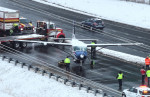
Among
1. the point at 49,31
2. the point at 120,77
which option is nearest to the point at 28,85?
the point at 120,77

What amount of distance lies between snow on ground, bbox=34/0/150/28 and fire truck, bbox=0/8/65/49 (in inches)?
790

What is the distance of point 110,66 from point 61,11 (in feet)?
111

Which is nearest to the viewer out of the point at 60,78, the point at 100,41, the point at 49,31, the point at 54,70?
the point at 60,78

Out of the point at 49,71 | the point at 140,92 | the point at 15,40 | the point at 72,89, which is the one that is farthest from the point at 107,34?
the point at 140,92

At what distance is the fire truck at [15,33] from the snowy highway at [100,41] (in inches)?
47.4

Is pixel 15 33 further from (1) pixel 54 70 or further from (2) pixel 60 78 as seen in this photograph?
(2) pixel 60 78

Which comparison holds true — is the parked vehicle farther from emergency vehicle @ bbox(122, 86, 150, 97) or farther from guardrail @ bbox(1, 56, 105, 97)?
emergency vehicle @ bbox(122, 86, 150, 97)

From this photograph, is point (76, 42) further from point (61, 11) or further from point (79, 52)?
point (61, 11)

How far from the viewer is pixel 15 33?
5216cm

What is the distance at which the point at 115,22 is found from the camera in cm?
7088

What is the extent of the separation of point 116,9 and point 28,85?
4053 cm

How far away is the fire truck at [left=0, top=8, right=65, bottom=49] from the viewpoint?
164 feet

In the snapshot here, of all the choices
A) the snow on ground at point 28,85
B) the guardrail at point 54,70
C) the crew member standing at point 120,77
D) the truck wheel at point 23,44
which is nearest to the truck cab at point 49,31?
the truck wheel at point 23,44

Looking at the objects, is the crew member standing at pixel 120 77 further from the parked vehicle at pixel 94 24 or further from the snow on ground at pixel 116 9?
the snow on ground at pixel 116 9
